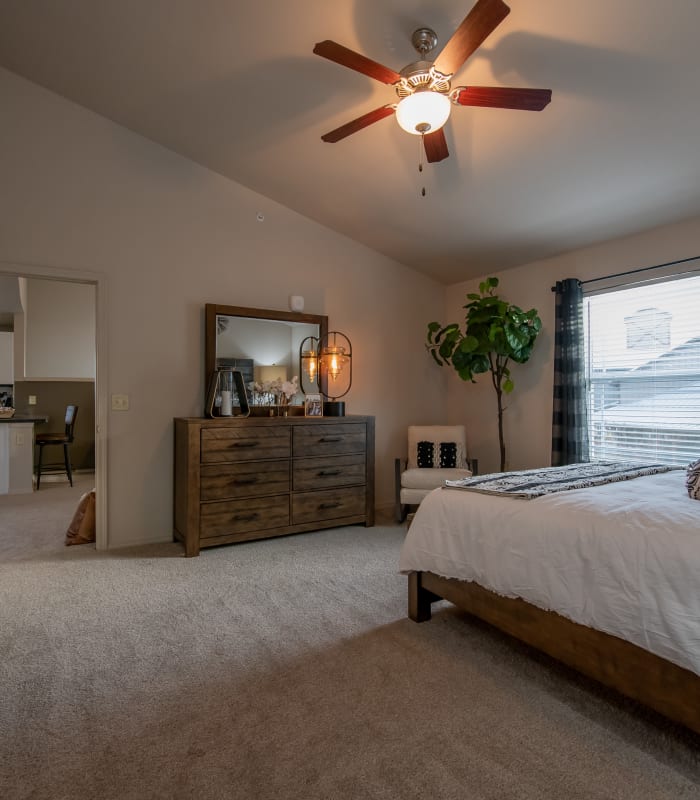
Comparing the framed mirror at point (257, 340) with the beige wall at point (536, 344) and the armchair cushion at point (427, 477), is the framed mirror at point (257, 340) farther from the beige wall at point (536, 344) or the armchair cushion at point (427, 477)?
the beige wall at point (536, 344)

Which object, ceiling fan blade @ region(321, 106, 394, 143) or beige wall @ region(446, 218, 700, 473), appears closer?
ceiling fan blade @ region(321, 106, 394, 143)

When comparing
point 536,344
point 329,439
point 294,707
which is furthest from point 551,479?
point 536,344

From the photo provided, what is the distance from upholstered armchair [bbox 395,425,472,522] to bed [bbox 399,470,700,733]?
173 cm

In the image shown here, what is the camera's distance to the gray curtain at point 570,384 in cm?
380

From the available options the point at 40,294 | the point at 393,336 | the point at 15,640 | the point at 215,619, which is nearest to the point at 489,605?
the point at 215,619

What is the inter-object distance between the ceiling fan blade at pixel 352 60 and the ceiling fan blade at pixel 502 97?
298 millimetres

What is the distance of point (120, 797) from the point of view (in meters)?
1.28

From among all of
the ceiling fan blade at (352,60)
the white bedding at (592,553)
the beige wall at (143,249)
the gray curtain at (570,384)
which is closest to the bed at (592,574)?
the white bedding at (592,553)

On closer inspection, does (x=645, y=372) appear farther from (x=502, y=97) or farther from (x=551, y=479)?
(x=502, y=97)

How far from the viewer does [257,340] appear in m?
4.01

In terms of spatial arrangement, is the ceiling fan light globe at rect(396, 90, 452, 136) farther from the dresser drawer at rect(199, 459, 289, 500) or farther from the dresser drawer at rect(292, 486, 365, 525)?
the dresser drawer at rect(292, 486, 365, 525)

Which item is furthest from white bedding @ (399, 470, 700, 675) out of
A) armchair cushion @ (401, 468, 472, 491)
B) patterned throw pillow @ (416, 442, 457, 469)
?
patterned throw pillow @ (416, 442, 457, 469)

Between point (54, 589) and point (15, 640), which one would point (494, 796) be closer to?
point (15, 640)

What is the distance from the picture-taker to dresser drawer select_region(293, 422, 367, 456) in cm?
372
